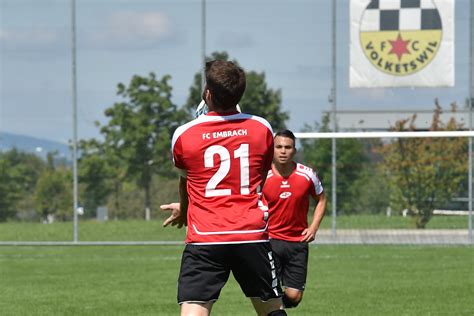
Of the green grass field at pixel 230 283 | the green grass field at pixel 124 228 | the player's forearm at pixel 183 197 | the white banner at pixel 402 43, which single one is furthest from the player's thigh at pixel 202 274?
the white banner at pixel 402 43

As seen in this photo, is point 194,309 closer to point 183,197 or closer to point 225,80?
point 183,197

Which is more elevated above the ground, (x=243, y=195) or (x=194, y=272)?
(x=243, y=195)

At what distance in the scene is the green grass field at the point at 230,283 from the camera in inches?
399

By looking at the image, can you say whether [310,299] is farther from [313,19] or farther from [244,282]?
[313,19]

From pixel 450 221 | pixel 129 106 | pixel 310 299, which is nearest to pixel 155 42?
pixel 129 106

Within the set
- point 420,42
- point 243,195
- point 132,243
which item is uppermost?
point 420,42

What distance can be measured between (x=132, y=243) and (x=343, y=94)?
4.99 metres

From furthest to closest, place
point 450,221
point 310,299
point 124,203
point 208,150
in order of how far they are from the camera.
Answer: point 124,203 < point 450,221 < point 310,299 < point 208,150

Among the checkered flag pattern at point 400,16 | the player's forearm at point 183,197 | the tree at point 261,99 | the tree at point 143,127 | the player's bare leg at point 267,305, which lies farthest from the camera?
the tree at point 143,127

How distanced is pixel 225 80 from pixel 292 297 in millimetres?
4122

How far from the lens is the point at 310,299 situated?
10875mm

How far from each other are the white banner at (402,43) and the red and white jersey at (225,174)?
51.3ft

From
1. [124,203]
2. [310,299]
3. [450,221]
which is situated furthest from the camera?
[124,203]

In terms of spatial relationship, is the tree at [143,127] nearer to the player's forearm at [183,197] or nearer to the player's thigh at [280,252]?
the player's thigh at [280,252]
